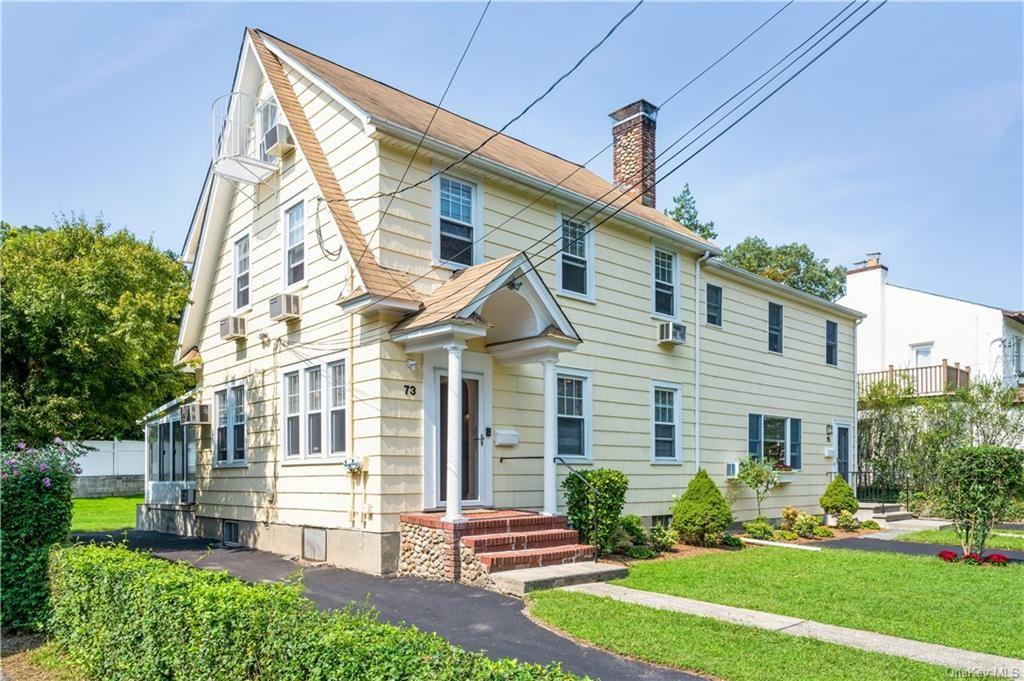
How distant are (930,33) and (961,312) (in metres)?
25.7

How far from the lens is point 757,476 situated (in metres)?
17.4

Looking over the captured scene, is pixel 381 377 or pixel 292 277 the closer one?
pixel 381 377

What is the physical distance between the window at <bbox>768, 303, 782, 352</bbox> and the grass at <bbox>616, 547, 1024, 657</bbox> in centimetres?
679

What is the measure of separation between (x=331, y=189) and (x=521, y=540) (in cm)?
611

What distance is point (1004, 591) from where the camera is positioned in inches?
402

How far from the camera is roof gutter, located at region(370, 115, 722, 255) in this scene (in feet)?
37.7

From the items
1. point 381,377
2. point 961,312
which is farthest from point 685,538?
point 961,312

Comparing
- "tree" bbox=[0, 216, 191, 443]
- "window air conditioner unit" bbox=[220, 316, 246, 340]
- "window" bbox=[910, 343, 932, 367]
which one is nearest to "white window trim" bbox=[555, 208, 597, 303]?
"window air conditioner unit" bbox=[220, 316, 246, 340]

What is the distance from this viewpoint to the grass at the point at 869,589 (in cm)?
802

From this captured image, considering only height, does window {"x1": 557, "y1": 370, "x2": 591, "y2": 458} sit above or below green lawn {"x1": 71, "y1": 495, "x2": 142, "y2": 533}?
above

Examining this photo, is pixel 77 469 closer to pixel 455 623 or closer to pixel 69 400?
pixel 69 400

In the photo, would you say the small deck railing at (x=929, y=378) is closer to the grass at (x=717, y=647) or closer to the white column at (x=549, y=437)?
the white column at (x=549, y=437)

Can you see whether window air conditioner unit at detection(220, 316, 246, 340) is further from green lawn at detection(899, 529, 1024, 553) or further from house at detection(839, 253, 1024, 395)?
house at detection(839, 253, 1024, 395)

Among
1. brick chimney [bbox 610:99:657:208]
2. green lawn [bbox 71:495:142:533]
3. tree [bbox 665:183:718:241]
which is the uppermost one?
tree [bbox 665:183:718:241]
